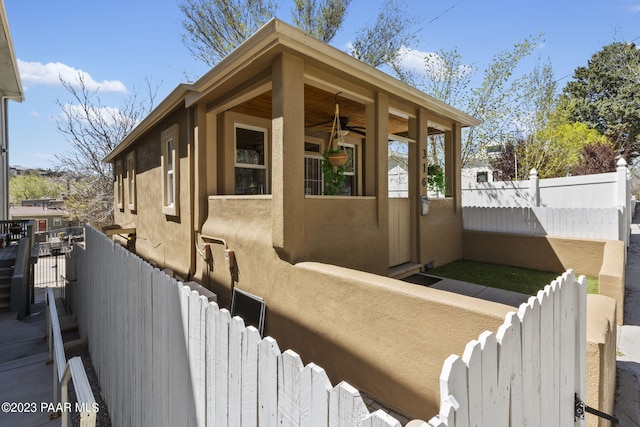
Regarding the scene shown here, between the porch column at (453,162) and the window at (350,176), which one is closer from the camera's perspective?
the porch column at (453,162)

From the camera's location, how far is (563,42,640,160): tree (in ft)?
76.7

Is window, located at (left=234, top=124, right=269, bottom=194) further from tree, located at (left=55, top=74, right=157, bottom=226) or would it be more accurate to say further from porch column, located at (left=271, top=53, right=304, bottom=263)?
tree, located at (left=55, top=74, right=157, bottom=226)

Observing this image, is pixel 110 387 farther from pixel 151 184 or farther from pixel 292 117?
pixel 151 184

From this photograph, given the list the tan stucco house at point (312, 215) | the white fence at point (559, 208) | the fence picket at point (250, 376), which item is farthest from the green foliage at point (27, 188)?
the fence picket at point (250, 376)

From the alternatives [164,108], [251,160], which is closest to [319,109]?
[251,160]

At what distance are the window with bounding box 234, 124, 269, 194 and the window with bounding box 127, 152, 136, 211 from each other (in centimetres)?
575

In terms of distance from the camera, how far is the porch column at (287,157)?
4.20 m

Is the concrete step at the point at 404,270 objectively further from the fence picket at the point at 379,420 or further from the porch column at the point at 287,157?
the fence picket at the point at 379,420

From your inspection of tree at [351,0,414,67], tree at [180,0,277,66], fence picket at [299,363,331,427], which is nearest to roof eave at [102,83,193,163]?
fence picket at [299,363,331,427]

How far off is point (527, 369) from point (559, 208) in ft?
25.8

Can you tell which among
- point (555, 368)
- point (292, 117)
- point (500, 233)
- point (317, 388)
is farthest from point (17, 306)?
point (500, 233)

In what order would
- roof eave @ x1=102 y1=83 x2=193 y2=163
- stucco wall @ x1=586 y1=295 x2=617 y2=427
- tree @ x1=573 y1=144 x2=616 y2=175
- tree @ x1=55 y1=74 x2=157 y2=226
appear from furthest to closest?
tree @ x1=55 y1=74 x2=157 y2=226 → tree @ x1=573 y1=144 x2=616 y2=175 → roof eave @ x1=102 y1=83 x2=193 y2=163 → stucco wall @ x1=586 y1=295 x2=617 y2=427

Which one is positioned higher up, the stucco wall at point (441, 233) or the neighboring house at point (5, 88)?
the neighboring house at point (5, 88)

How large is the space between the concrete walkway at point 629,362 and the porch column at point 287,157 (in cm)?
366
